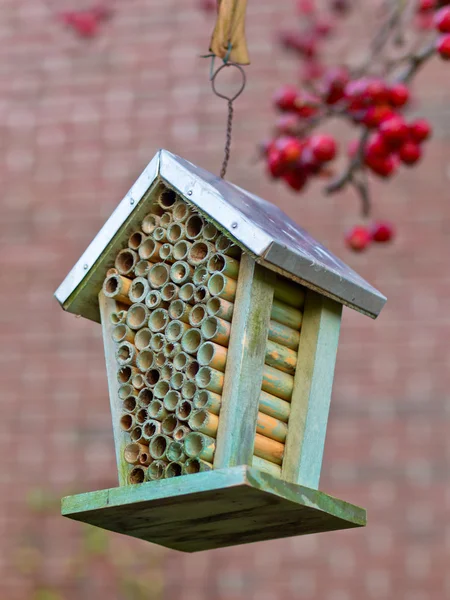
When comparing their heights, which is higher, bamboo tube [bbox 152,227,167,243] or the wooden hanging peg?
the wooden hanging peg

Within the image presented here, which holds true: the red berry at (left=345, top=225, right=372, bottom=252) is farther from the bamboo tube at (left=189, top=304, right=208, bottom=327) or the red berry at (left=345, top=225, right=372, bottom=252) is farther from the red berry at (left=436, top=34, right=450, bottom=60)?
the bamboo tube at (left=189, top=304, right=208, bottom=327)

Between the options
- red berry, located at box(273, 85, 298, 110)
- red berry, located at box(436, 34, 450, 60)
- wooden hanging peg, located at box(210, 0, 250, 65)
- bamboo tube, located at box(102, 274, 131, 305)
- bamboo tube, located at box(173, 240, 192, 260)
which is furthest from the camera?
red berry, located at box(273, 85, 298, 110)

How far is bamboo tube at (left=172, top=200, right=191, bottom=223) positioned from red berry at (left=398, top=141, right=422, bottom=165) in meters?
1.06

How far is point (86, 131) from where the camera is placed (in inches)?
233

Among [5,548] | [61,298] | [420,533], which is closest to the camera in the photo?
[61,298]

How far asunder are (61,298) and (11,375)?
291 centimetres

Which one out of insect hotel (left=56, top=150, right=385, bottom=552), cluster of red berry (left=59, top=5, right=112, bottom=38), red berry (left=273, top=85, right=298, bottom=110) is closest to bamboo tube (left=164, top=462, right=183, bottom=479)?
insect hotel (left=56, top=150, right=385, bottom=552)

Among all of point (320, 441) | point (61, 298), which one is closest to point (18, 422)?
point (61, 298)

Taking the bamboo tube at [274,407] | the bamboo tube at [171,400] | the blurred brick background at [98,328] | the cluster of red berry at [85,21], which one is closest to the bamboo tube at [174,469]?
the bamboo tube at [171,400]

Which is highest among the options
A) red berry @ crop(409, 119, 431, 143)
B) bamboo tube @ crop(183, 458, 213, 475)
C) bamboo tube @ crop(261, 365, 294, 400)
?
red berry @ crop(409, 119, 431, 143)

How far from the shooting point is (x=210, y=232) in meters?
2.51

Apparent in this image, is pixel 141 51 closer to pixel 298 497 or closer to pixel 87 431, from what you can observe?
pixel 87 431

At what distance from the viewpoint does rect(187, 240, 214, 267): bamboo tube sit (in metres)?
2.51

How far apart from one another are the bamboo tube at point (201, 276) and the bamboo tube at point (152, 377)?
21cm
